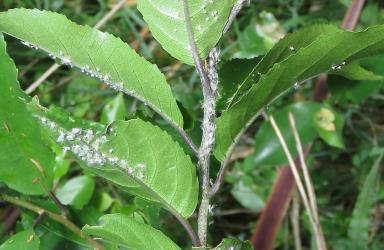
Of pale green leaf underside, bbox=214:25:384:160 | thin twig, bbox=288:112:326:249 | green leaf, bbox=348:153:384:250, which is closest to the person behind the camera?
pale green leaf underside, bbox=214:25:384:160

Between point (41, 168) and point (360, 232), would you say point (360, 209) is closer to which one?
point (360, 232)

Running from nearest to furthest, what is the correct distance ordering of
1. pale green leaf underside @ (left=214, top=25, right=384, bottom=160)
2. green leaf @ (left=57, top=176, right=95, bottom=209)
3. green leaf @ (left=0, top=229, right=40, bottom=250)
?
1. pale green leaf underside @ (left=214, top=25, right=384, bottom=160)
2. green leaf @ (left=0, top=229, right=40, bottom=250)
3. green leaf @ (left=57, top=176, right=95, bottom=209)

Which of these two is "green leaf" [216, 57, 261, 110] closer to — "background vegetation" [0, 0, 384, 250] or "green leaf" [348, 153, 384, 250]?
"background vegetation" [0, 0, 384, 250]

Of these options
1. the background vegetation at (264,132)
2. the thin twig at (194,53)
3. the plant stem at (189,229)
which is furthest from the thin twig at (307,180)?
the thin twig at (194,53)

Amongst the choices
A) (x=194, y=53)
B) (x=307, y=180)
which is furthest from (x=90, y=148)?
(x=307, y=180)

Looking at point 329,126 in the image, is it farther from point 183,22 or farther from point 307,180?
point 183,22

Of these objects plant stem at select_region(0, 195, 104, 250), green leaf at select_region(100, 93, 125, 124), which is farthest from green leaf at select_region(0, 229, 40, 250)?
green leaf at select_region(100, 93, 125, 124)

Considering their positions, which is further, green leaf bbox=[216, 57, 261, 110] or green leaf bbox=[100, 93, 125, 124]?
green leaf bbox=[100, 93, 125, 124]
